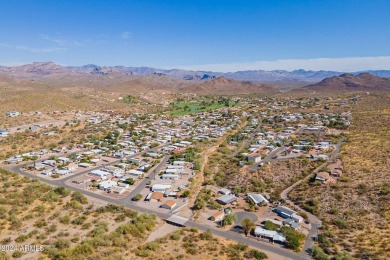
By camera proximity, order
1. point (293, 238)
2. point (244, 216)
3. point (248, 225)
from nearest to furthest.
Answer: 1. point (293, 238)
2. point (248, 225)
3. point (244, 216)

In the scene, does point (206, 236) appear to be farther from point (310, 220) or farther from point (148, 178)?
point (148, 178)

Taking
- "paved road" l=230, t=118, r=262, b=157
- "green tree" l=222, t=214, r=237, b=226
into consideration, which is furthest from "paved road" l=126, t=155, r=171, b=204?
"paved road" l=230, t=118, r=262, b=157

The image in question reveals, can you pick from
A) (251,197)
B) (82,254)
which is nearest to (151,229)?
(82,254)

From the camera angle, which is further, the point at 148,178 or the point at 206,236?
the point at 148,178

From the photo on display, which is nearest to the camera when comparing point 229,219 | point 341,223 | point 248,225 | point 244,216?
point 248,225

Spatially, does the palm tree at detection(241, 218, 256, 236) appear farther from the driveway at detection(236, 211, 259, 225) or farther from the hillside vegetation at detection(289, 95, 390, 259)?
the hillside vegetation at detection(289, 95, 390, 259)

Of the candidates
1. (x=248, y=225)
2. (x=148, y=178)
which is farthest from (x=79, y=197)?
(x=248, y=225)

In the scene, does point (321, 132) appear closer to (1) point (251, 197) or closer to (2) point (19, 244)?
(1) point (251, 197)

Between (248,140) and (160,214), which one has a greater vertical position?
(248,140)

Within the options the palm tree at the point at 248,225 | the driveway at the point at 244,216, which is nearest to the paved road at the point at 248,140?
the driveway at the point at 244,216

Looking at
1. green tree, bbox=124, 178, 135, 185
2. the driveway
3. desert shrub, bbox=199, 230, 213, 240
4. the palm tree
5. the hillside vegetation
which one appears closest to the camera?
the hillside vegetation

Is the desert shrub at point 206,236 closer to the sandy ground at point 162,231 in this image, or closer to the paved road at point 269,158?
the sandy ground at point 162,231
